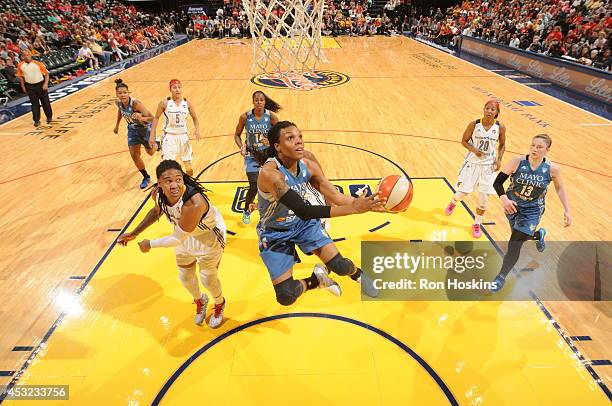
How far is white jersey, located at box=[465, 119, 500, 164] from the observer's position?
4.79m

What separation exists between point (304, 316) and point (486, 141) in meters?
3.13

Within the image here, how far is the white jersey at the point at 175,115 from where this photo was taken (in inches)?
222

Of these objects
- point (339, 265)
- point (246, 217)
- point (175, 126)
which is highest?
point (175, 126)

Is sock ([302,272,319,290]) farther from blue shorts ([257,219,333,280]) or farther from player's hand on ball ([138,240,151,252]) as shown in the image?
player's hand on ball ([138,240,151,252])

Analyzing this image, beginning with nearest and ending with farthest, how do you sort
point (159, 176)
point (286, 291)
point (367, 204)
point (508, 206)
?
point (367, 204) < point (159, 176) < point (286, 291) < point (508, 206)

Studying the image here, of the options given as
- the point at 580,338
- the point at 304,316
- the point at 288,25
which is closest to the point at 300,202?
the point at 304,316

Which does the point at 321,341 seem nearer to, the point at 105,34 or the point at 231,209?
the point at 231,209

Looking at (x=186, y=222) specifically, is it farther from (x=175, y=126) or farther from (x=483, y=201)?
(x=483, y=201)

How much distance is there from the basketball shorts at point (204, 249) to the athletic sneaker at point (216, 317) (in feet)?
1.65

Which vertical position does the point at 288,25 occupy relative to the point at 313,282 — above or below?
above

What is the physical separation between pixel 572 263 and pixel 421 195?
2135mm

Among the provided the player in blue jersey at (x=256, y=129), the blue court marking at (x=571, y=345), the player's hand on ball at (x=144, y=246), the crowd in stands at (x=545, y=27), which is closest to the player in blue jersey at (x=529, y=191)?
the blue court marking at (x=571, y=345)

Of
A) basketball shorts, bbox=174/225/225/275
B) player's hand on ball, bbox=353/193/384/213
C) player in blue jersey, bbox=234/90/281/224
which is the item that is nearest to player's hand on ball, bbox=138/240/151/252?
basketball shorts, bbox=174/225/225/275

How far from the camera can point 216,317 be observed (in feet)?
11.8
